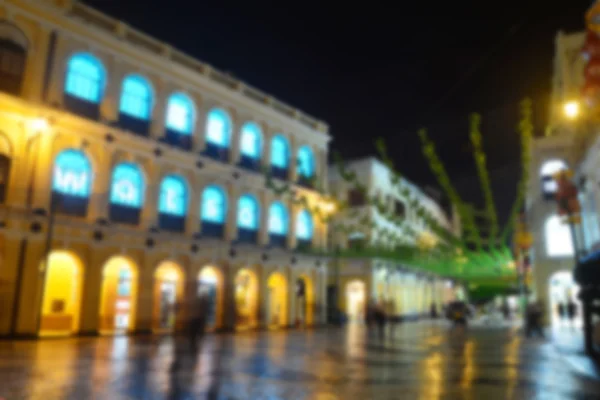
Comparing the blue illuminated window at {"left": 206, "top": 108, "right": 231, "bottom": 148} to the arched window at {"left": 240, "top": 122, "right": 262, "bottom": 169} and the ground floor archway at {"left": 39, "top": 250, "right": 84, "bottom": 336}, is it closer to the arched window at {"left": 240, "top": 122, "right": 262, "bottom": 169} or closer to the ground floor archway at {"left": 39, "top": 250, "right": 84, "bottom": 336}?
the arched window at {"left": 240, "top": 122, "right": 262, "bottom": 169}

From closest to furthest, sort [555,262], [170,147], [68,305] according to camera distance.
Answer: [68,305] → [170,147] → [555,262]

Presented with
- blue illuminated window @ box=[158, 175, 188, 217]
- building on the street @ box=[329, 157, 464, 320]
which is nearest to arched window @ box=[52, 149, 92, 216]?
blue illuminated window @ box=[158, 175, 188, 217]

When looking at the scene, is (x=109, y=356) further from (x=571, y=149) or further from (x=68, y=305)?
(x=571, y=149)

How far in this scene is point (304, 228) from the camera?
33469 mm

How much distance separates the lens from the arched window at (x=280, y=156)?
31.4 m

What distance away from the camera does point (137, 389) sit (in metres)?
7.84

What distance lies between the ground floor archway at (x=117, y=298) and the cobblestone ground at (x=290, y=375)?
7.96 m

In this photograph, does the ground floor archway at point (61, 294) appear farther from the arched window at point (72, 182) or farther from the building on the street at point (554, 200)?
the building on the street at point (554, 200)

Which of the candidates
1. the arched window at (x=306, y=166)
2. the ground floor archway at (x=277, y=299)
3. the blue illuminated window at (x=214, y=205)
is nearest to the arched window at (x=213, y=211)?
the blue illuminated window at (x=214, y=205)

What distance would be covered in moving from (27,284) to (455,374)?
1659 cm

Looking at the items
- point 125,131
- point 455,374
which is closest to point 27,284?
point 125,131

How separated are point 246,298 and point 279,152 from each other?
380 inches

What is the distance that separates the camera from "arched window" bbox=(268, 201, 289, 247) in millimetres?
30877

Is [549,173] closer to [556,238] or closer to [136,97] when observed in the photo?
[556,238]
